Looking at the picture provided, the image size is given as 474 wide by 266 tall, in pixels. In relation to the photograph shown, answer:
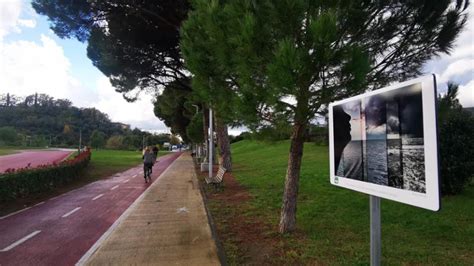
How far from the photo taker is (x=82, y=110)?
86000mm

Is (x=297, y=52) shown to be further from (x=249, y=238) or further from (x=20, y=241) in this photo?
(x=20, y=241)

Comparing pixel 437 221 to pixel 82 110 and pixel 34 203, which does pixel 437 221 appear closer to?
pixel 34 203

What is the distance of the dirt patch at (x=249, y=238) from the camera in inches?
205

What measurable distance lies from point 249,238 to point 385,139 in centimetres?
374

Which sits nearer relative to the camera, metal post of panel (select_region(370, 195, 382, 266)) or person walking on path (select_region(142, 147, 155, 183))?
metal post of panel (select_region(370, 195, 382, 266))

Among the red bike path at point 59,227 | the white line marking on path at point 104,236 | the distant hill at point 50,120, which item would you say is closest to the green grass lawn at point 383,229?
the white line marking on path at point 104,236

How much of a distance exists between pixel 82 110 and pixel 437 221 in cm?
8822

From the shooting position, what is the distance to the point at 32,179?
1277 cm

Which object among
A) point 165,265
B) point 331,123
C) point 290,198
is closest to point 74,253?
point 165,265

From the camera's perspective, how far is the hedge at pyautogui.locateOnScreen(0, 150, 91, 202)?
36.6 ft

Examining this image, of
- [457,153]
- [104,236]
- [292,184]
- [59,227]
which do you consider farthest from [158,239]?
[457,153]

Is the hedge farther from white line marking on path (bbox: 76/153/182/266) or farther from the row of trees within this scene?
the row of trees

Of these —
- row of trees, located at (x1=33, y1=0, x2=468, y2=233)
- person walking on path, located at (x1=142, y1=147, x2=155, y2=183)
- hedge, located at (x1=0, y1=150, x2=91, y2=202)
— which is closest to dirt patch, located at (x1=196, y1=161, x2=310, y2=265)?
row of trees, located at (x1=33, y1=0, x2=468, y2=233)

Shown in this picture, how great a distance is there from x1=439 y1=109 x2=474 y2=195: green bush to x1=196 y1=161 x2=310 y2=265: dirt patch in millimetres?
4428
